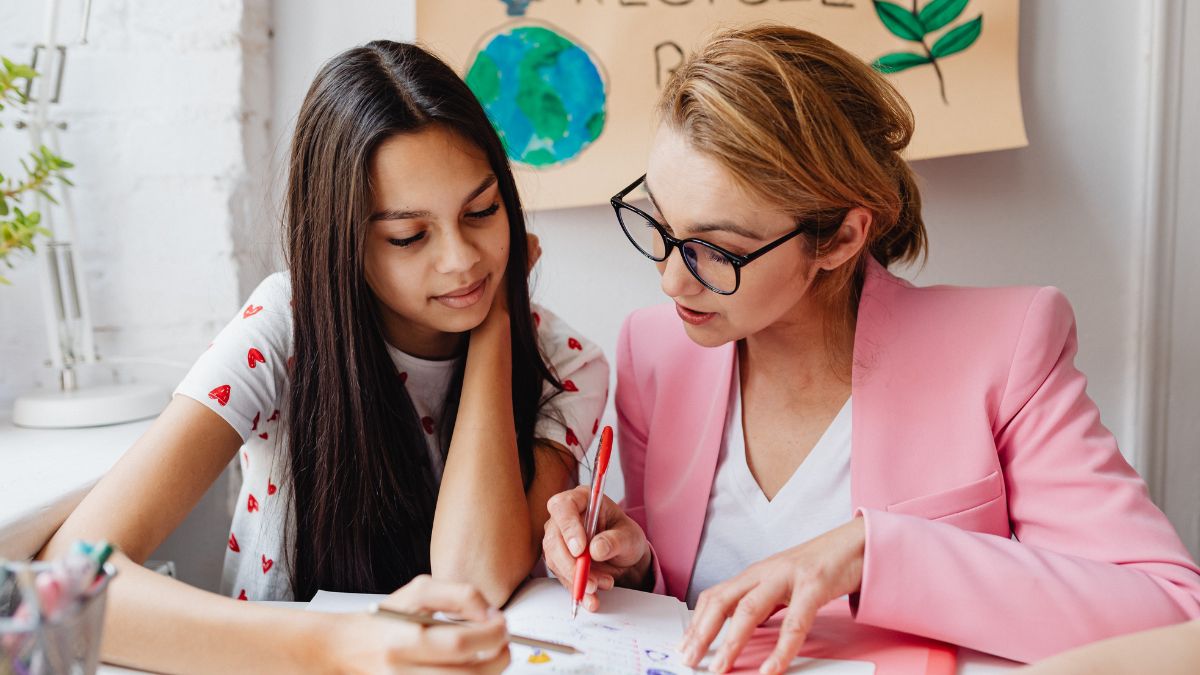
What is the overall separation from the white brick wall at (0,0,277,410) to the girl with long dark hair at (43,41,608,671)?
382 millimetres

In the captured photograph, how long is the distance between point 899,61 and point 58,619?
1384 mm

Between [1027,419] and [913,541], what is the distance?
222 millimetres

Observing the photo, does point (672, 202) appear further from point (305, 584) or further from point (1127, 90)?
point (1127, 90)

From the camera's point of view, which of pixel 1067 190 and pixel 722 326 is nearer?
pixel 722 326

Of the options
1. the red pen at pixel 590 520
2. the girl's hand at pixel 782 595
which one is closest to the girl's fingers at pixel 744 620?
the girl's hand at pixel 782 595

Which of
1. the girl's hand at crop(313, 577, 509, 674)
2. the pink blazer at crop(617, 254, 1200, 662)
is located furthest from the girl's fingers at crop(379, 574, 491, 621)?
the pink blazer at crop(617, 254, 1200, 662)

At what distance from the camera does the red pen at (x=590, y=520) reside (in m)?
0.95

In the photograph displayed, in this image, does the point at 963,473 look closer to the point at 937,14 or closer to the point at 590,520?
the point at 590,520

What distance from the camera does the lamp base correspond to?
1.40 m

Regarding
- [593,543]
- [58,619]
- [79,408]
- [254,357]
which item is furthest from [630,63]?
[58,619]

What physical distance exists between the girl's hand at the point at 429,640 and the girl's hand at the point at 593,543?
0.22m

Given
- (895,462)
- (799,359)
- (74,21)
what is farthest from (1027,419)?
(74,21)

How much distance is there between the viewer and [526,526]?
1.11 m

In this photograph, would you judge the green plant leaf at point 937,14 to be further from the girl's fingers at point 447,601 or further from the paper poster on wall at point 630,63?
the girl's fingers at point 447,601
